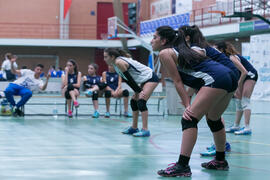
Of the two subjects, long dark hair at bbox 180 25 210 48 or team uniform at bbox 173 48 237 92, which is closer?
team uniform at bbox 173 48 237 92

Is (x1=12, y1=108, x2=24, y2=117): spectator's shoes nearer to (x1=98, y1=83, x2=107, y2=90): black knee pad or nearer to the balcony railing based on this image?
(x1=98, y1=83, x2=107, y2=90): black knee pad

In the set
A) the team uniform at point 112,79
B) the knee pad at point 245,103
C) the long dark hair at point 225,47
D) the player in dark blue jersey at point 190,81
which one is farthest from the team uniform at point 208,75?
the team uniform at point 112,79

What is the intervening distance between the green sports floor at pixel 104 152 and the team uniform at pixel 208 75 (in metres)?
0.82

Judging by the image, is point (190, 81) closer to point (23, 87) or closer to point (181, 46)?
point (181, 46)

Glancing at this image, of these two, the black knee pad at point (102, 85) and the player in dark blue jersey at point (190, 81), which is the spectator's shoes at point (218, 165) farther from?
the black knee pad at point (102, 85)

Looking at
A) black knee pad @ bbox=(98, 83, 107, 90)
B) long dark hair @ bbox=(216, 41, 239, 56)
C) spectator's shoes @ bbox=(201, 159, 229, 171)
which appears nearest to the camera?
spectator's shoes @ bbox=(201, 159, 229, 171)

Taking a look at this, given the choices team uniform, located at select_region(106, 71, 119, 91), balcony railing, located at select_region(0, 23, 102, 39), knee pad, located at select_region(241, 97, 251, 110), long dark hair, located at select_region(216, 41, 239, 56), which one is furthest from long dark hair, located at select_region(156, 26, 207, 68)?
balcony railing, located at select_region(0, 23, 102, 39)

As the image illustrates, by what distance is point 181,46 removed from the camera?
4184 mm

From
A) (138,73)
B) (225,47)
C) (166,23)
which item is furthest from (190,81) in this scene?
(166,23)

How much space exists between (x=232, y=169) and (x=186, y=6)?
948 inches

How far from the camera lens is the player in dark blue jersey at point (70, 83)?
10273 mm

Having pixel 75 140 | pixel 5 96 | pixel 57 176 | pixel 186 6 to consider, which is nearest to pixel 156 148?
pixel 75 140

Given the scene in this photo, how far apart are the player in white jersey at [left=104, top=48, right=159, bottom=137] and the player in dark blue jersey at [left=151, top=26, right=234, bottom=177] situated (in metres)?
2.61

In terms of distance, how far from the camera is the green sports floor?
4.17m
